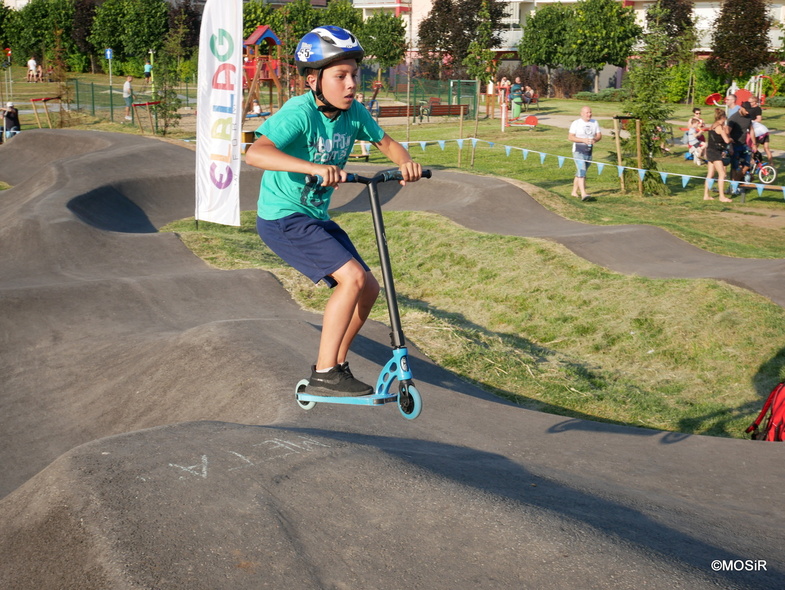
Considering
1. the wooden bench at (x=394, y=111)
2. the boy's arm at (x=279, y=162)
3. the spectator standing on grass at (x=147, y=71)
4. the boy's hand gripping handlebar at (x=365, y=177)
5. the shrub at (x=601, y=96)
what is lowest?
the boy's hand gripping handlebar at (x=365, y=177)

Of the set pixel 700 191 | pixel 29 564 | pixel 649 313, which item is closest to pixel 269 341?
pixel 29 564

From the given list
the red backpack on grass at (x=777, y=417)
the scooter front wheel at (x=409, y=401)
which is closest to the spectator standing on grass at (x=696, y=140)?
the red backpack on grass at (x=777, y=417)

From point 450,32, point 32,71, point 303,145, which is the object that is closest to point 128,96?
point 32,71

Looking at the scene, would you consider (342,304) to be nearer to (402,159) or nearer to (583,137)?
(402,159)

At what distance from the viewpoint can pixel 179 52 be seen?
34.1 m

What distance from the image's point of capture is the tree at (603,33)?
52.5 meters

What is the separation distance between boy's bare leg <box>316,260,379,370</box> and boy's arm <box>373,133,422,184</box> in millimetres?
593

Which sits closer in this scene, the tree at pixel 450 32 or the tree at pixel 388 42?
the tree at pixel 450 32

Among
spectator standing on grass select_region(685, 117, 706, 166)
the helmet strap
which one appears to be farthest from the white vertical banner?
spectator standing on grass select_region(685, 117, 706, 166)

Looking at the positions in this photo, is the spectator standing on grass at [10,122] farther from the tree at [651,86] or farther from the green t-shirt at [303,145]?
the green t-shirt at [303,145]

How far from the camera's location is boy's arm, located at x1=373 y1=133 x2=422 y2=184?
4.48 metres

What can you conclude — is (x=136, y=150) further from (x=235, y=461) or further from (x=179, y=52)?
(x=235, y=461)

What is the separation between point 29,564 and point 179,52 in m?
A: 33.5

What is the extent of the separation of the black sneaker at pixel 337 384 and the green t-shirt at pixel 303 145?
95cm
